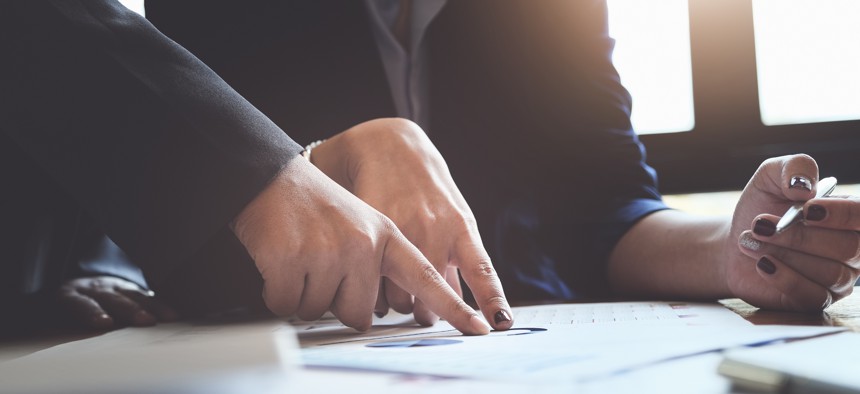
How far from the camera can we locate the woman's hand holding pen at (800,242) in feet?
2.04

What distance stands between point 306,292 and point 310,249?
4cm

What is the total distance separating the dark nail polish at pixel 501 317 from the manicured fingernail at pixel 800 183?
28cm

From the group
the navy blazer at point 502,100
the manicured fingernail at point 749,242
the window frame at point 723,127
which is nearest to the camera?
Answer: the manicured fingernail at point 749,242

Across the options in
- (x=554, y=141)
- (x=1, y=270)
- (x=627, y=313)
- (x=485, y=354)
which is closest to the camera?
(x=485, y=354)

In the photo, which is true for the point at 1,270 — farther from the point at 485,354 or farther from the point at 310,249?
the point at 485,354

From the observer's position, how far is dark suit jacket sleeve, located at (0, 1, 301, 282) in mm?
548

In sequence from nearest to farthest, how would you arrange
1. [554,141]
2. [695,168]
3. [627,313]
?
[627,313], [554,141], [695,168]

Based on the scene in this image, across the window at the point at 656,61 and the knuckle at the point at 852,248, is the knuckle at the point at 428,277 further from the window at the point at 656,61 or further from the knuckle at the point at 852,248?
the window at the point at 656,61

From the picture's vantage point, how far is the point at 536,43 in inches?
45.9

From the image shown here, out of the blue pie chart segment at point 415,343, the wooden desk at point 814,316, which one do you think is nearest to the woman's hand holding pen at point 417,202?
the blue pie chart segment at point 415,343

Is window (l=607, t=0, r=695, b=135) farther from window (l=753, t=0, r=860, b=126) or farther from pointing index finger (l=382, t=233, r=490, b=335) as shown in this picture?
pointing index finger (l=382, t=233, r=490, b=335)

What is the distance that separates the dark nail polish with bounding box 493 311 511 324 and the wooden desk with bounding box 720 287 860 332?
190 mm

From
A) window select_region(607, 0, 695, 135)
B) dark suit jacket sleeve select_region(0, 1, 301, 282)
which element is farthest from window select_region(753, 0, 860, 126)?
dark suit jacket sleeve select_region(0, 1, 301, 282)

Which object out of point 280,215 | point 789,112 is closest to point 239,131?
point 280,215
